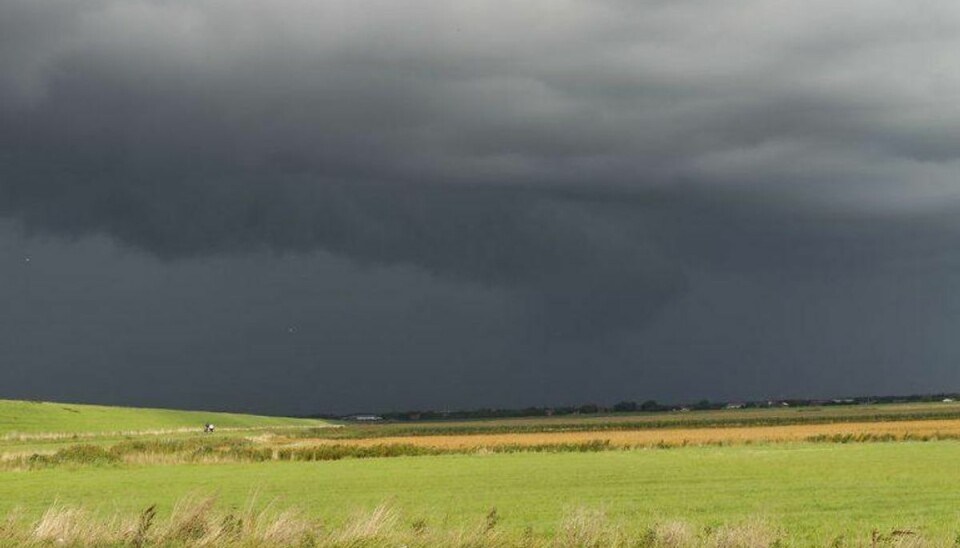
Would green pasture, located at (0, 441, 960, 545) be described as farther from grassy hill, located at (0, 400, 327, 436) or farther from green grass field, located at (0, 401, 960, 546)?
grassy hill, located at (0, 400, 327, 436)

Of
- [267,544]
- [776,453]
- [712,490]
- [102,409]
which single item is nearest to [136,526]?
[267,544]

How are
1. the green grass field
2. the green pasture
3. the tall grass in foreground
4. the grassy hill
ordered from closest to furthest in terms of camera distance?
the tall grass in foreground < the green grass field < the green pasture < the grassy hill

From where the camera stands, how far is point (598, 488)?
123 feet

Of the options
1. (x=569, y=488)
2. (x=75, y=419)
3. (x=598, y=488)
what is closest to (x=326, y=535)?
(x=598, y=488)

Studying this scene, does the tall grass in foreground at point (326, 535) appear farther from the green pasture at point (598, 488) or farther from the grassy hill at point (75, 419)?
the grassy hill at point (75, 419)

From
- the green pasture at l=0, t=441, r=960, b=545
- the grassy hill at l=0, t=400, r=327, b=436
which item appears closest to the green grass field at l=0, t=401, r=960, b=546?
the green pasture at l=0, t=441, r=960, b=545

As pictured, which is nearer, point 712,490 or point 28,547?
point 28,547

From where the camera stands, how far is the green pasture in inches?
1023

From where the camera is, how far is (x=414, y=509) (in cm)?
3044

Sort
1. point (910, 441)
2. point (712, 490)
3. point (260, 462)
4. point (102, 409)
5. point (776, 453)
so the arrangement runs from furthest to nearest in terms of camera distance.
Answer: point (102, 409), point (910, 441), point (260, 462), point (776, 453), point (712, 490)

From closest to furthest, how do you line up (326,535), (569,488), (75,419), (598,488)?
(326,535), (598,488), (569,488), (75,419)

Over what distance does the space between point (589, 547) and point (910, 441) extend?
6637cm

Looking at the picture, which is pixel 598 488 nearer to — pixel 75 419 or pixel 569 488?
pixel 569 488

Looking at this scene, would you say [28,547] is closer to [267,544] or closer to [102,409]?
[267,544]
